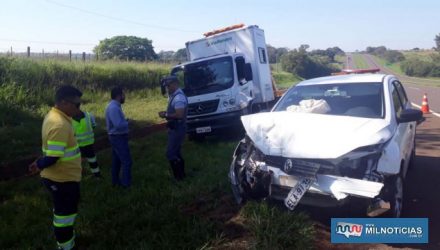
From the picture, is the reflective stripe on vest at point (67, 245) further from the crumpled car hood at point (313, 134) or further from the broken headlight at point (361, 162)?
the broken headlight at point (361, 162)

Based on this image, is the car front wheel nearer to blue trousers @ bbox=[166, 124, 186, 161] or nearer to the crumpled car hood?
the crumpled car hood

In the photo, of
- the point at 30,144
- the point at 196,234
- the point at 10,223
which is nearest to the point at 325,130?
the point at 196,234

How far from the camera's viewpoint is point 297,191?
13.4 ft

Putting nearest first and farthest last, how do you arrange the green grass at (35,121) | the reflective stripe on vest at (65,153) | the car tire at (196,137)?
1. the reflective stripe on vest at (65,153)
2. the green grass at (35,121)
3. the car tire at (196,137)

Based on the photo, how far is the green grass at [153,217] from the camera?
4141 millimetres

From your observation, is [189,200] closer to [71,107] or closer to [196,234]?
[196,234]

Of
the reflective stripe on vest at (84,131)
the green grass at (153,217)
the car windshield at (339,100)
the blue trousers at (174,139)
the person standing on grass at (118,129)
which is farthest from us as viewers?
the reflective stripe on vest at (84,131)

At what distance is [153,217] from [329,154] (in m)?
2.21

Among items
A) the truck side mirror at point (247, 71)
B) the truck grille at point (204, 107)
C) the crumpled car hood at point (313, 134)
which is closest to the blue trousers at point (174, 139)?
the crumpled car hood at point (313, 134)

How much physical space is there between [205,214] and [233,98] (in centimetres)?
518

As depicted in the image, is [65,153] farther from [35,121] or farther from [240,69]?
[35,121]

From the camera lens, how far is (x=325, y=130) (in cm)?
441

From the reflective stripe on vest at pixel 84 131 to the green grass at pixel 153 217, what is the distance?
634 millimetres

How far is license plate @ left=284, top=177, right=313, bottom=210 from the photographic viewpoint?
4.04 m
